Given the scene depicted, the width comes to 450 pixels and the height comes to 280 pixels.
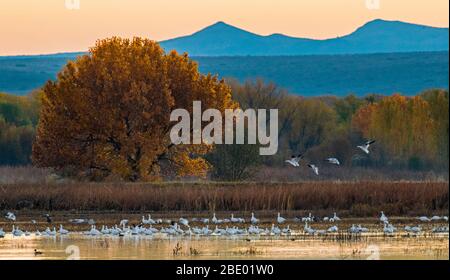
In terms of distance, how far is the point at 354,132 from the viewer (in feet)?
249

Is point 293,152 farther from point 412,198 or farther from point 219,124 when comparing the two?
point 412,198

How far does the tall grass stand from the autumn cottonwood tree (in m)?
12.5

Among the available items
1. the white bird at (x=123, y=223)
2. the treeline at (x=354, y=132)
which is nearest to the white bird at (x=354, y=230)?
the white bird at (x=123, y=223)

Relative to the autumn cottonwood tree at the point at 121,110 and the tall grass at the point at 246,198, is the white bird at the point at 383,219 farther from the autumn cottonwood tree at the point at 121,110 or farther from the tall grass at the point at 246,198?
the autumn cottonwood tree at the point at 121,110

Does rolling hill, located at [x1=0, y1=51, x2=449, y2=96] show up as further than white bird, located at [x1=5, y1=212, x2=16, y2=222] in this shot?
Yes

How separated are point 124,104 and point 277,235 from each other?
22.7 meters

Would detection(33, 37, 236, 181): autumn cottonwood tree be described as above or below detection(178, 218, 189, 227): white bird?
above

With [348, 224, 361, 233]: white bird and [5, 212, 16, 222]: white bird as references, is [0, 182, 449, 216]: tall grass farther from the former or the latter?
[348, 224, 361, 233]: white bird

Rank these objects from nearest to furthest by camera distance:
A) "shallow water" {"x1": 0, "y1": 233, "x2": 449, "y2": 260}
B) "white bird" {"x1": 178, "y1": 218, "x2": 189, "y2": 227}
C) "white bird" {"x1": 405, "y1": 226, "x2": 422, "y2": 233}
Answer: "shallow water" {"x1": 0, "y1": 233, "x2": 449, "y2": 260} < "white bird" {"x1": 405, "y1": 226, "x2": 422, "y2": 233} < "white bird" {"x1": 178, "y1": 218, "x2": 189, "y2": 227}

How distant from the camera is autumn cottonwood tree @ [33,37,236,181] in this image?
4944 cm

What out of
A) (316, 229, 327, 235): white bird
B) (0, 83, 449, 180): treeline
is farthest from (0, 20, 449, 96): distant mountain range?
(316, 229, 327, 235): white bird

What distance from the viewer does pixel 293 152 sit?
7056cm

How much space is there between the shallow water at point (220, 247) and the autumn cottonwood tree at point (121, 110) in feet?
67.3
